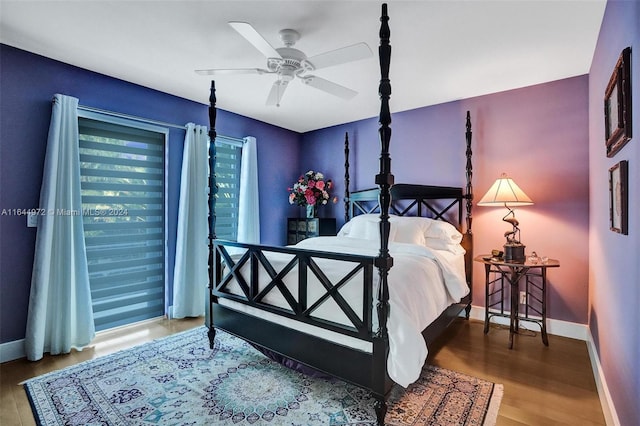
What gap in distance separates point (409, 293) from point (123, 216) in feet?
9.52

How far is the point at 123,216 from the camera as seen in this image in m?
3.25

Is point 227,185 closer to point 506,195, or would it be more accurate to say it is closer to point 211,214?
point 211,214

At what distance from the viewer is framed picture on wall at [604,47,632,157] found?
4.86 feet

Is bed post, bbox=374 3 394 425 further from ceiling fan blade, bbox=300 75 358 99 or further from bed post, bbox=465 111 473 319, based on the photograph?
bed post, bbox=465 111 473 319

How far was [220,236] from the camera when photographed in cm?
422

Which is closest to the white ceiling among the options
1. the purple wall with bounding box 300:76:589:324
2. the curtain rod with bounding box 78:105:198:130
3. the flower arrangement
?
the purple wall with bounding box 300:76:589:324

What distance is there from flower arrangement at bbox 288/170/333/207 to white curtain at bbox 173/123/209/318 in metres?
1.41

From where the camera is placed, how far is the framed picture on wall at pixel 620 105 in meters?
1.48

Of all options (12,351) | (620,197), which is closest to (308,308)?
(620,197)

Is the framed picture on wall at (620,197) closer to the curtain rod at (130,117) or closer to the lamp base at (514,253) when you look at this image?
the lamp base at (514,253)

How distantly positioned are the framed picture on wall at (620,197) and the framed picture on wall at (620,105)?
0.13 metres

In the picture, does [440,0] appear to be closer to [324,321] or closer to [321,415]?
[324,321]

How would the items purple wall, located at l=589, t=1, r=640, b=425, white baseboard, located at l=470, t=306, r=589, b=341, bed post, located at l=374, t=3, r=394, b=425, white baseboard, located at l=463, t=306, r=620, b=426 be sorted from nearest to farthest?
purple wall, located at l=589, t=1, r=640, b=425 < bed post, located at l=374, t=3, r=394, b=425 < white baseboard, located at l=463, t=306, r=620, b=426 < white baseboard, located at l=470, t=306, r=589, b=341

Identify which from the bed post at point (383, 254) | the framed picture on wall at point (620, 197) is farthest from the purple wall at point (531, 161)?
the bed post at point (383, 254)
